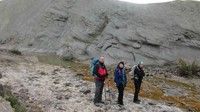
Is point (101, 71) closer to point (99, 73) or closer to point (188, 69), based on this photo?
point (99, 73)

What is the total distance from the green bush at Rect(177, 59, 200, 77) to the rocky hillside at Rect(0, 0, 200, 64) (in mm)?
2262

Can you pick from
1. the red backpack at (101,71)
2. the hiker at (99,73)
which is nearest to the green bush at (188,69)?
the hiker at (99,73)

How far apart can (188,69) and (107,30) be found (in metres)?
8.28

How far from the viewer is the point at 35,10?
4106cm

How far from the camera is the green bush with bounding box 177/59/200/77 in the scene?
104 feet

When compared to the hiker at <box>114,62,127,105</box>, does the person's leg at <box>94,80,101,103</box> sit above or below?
below

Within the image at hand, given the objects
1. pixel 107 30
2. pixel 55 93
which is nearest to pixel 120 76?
pixel 55 93

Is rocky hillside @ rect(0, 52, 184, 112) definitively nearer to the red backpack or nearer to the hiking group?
the hiking group

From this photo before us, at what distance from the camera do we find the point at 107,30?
36938 millimetres

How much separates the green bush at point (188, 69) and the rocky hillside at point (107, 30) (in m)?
2.26

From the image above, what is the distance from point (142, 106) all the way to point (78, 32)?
16.1 meters

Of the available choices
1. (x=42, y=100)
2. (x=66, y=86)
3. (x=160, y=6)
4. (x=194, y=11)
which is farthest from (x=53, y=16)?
(x=42, y=100)

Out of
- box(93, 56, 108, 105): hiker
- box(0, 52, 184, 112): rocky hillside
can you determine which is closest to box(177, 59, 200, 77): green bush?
box(0, 52, 184, 112): rocky hillside

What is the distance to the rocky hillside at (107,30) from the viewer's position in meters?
35.0
